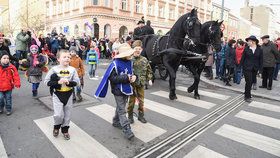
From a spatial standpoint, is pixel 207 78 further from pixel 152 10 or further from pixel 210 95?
pixel 152 10

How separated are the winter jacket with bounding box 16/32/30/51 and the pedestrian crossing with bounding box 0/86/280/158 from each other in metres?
8.39

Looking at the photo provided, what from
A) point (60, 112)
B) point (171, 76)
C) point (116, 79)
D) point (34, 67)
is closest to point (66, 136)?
point (60, 112)

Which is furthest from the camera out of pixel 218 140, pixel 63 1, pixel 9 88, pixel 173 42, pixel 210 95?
pixel 63 1

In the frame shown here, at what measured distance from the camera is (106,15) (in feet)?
101

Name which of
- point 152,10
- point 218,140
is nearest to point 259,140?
point 218,140

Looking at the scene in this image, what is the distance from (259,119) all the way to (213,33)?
270cm

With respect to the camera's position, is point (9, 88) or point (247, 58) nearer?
point (9, 88)

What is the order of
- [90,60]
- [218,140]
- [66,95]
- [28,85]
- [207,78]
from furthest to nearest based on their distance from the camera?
[207,78], [90,60], [28,85], [218,140], [66,95]

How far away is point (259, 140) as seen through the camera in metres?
4.98

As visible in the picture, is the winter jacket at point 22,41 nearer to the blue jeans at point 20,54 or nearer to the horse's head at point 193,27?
the blue jeans at point 20,54

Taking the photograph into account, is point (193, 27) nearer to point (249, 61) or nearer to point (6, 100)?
point (249, 61)

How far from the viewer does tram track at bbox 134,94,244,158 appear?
428cm

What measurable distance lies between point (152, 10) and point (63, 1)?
496 inches

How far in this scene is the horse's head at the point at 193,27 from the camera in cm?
727
